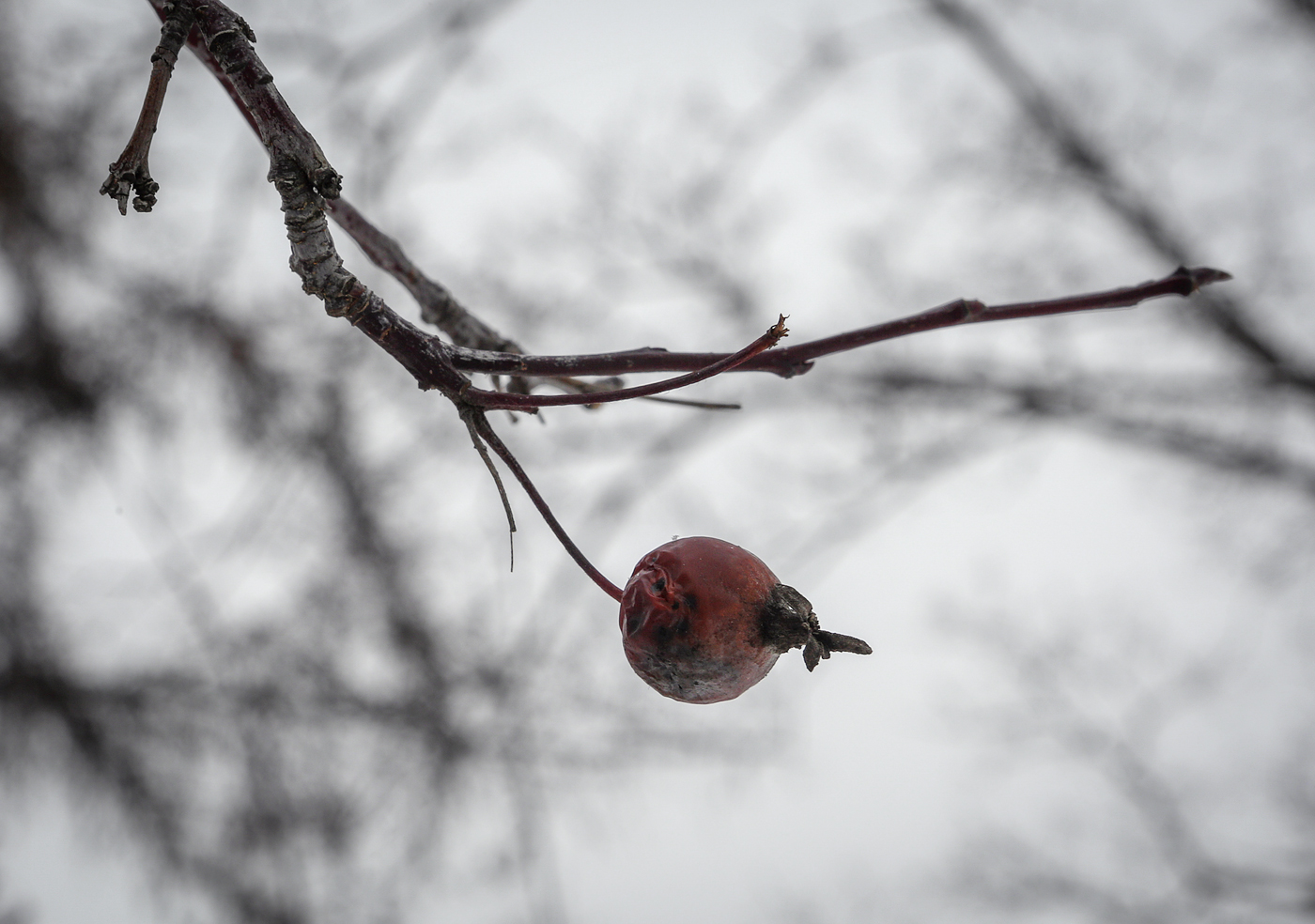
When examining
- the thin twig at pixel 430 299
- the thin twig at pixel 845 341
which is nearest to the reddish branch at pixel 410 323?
the thin twig at pixel 845 341

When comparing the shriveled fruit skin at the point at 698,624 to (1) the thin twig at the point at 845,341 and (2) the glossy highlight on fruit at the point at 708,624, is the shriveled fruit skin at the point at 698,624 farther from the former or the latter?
(1) the thin twig at the point at 845,341

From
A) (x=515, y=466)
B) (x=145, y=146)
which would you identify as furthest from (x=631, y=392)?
(x=145, y=146)

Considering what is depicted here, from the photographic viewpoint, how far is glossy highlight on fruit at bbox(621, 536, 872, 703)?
2.28ft

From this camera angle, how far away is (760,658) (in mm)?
717

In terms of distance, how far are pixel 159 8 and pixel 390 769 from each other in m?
4.43

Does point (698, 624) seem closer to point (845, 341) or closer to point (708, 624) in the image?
point (708, 624)

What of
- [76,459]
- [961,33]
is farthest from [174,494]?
[961,33]

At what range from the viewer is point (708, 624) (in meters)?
0.69

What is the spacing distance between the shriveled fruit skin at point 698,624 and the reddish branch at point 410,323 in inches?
2.7

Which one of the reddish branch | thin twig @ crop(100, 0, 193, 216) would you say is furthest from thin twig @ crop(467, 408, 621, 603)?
thin twig @ crop(100, 0, 193, 216)

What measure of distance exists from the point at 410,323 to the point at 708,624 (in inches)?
15.1

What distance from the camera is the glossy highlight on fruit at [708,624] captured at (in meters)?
0.69

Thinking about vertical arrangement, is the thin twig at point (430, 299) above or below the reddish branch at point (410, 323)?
above

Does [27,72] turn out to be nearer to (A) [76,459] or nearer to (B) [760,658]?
(A) [76,459]
